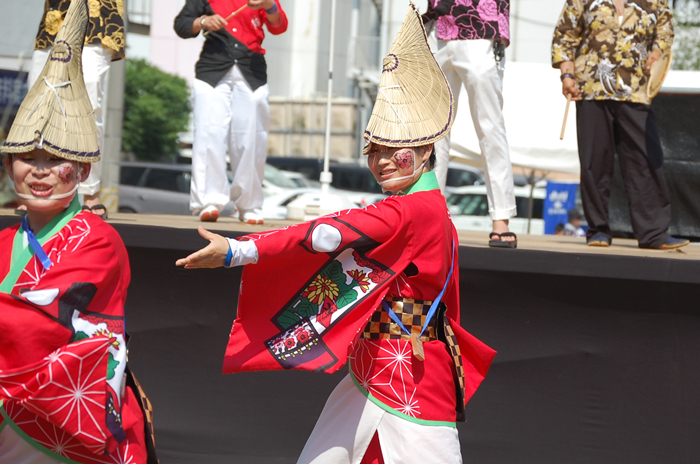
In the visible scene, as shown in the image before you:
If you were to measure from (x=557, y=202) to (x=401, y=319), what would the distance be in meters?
10.6

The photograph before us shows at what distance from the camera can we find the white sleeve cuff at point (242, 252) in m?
2.09

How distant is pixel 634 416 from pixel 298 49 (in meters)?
36.1

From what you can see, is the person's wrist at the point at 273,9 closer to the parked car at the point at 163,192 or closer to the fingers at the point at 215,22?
the fingers at the point at 215,22

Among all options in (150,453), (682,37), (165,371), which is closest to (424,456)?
(150,453)

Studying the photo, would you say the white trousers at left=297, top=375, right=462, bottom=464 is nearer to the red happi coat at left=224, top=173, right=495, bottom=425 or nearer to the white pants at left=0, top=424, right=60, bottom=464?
the red happi coat at left=224, top=173, right=495, bottom=425

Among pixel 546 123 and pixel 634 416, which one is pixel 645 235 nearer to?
pixel 634 416

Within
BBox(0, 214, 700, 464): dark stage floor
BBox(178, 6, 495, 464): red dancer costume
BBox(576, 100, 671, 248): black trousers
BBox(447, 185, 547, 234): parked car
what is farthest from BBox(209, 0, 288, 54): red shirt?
BBox(447, 185, 547, 234): parked car

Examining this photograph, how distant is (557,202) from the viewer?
40.9 ft

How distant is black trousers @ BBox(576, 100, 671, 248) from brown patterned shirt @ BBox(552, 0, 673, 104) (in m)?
0.08

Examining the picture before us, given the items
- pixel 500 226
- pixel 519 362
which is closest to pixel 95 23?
pixel 500 226

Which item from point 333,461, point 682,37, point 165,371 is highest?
point 682,37

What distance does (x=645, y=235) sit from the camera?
4.22 m

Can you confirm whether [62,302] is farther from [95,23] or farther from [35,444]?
[95,23]

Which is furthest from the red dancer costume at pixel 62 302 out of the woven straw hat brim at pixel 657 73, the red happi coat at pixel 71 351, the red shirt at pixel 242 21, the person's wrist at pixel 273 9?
the woven straw hat brim at pixel 657 73
